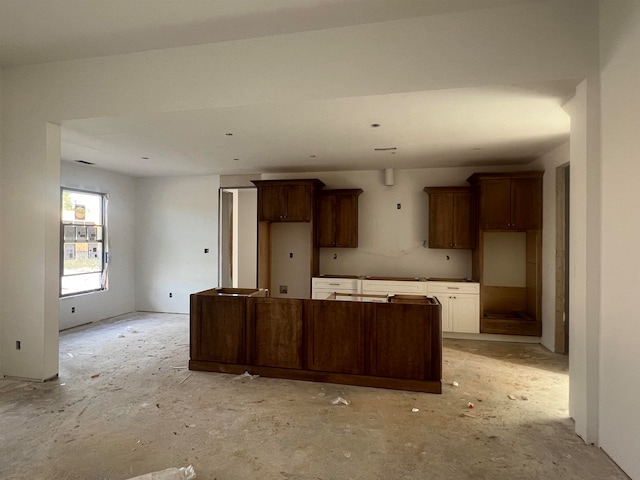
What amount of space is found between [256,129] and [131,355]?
10.2 feet

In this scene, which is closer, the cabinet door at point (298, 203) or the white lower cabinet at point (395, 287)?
the white lower cabinet at point (395, 287)

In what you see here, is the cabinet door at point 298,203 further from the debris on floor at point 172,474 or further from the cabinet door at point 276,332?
the debris on floor at point 172,474

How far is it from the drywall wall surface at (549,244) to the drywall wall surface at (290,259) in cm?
354

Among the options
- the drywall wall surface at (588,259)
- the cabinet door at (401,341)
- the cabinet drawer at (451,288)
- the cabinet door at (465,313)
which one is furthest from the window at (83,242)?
the drywall wall surface at (588,259)

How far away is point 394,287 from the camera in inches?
212

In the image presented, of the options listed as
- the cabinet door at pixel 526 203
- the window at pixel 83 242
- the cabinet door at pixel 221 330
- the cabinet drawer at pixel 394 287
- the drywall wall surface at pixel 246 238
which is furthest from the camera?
the drywall wall surface at pixel 246 238

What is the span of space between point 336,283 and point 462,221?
213 cm

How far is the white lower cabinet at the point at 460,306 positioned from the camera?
5.16m

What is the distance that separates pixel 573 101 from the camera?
2.85 metres

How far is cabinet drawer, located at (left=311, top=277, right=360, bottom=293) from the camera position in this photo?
555 centimetres

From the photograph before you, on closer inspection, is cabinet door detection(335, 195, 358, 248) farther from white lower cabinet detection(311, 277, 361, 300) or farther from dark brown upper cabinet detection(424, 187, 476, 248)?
dark brown upper cabinet detection(424, 187, 476, 248)

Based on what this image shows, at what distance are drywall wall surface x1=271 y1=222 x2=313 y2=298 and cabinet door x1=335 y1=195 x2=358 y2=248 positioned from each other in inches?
25.1

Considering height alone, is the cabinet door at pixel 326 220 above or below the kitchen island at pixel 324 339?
above

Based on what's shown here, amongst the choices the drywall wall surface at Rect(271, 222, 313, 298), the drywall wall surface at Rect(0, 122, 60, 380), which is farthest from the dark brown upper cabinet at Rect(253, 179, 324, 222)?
the drywall wall surface at Rect(0, 122, 60, 380)
